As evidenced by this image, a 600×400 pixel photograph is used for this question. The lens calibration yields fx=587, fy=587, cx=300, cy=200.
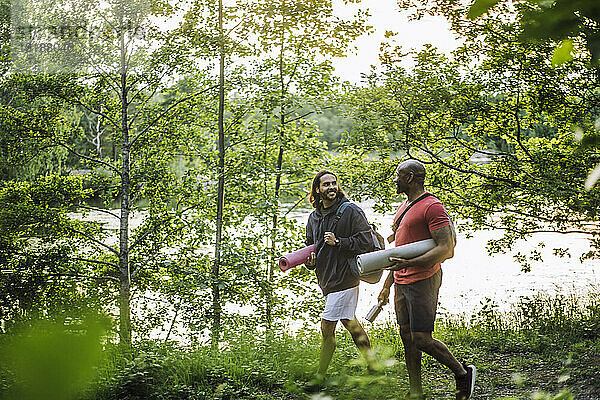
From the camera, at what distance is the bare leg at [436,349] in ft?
10.4

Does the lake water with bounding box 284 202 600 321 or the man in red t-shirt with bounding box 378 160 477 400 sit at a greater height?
the lake water with bounding box 284 202 600 321

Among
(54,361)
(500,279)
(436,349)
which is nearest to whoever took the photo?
(54,361)

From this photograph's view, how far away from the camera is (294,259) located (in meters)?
3.75

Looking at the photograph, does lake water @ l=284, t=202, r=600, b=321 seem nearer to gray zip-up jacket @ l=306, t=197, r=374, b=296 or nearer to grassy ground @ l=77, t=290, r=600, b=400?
grassy ground @ l=77, t=290, r=600, b=400

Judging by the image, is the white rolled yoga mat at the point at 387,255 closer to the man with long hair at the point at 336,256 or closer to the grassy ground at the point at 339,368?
the man with long hair at the point at 336,256

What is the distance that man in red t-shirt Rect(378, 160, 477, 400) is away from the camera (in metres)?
3.10

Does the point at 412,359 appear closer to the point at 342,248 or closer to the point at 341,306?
the point at 341,306

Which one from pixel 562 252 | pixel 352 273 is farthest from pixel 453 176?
pixel 352 273

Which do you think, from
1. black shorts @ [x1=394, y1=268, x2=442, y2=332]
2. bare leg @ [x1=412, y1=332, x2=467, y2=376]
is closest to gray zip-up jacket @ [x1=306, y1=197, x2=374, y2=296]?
black shorts @ [x1=394, y1=268, x2=442, y2=332]

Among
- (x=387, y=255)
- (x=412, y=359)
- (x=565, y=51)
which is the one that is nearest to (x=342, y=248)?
(x=387, y=255)

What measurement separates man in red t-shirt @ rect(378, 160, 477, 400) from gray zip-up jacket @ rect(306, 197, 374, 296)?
0.34 m

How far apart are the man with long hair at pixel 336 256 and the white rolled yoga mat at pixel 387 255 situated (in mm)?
243

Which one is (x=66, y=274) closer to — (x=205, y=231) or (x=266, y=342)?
(x=205, y=231)

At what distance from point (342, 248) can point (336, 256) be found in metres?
0.08
